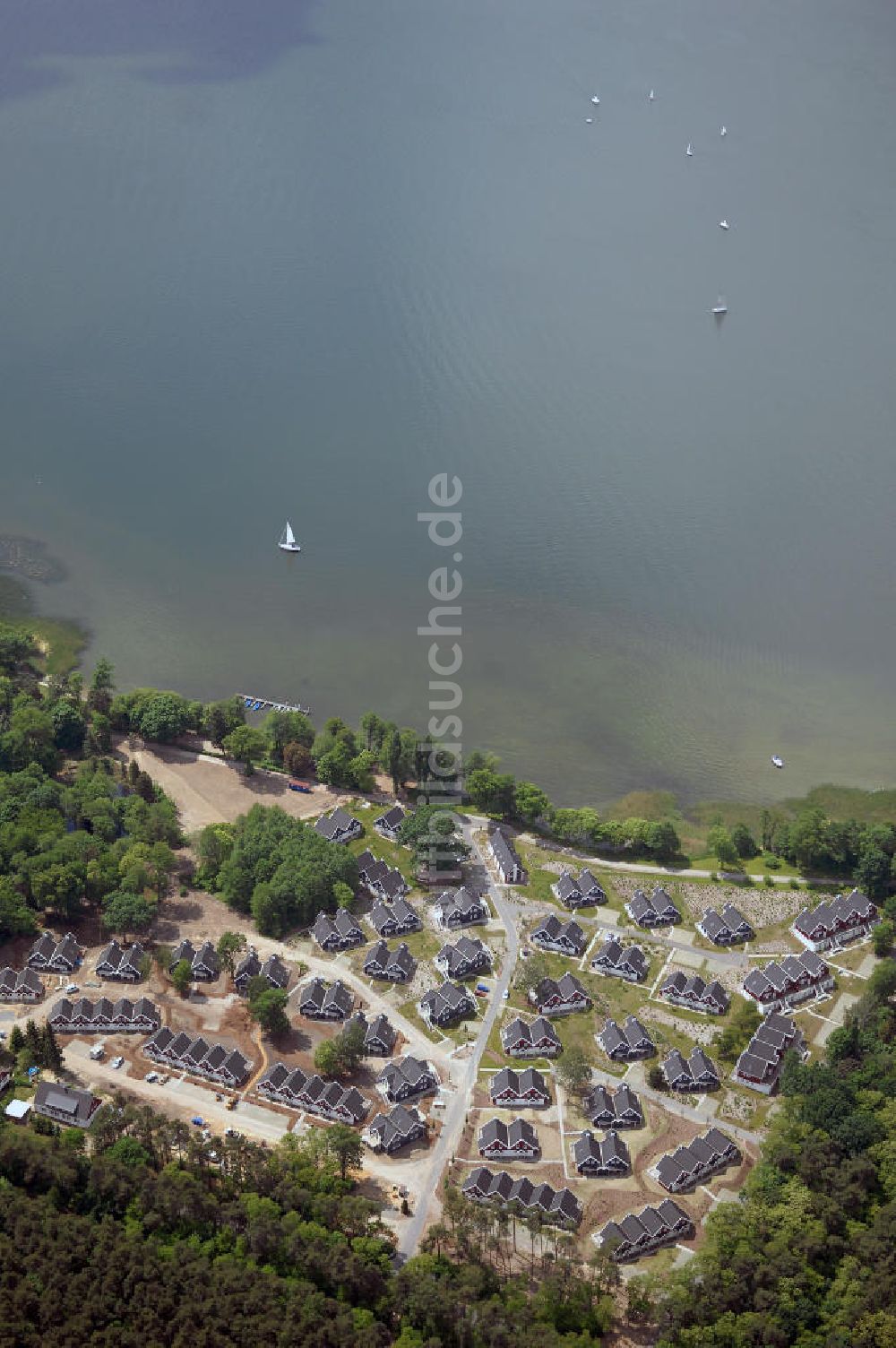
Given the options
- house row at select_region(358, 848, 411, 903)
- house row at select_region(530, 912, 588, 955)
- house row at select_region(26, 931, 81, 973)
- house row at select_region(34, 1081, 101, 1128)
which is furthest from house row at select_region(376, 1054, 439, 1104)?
house row at select_region(26, 931, 81, 973)

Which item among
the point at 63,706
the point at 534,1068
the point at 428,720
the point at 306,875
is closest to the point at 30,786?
the point at 63,706

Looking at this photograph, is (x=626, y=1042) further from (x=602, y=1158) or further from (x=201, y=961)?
(x=201, y=961)

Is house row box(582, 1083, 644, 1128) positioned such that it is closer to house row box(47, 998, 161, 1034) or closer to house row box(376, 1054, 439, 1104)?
house row box(376, 1054, 439, 1104)

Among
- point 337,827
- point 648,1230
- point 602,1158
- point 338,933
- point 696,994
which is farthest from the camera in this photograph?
point 337,827

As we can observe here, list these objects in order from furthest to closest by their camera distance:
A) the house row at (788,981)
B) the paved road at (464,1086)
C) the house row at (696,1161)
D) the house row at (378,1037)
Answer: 1. the house row at (788,981)
2. the house row at (378,1037)
3. the house row at (696,1161)
4. the paved road at (464,1086)

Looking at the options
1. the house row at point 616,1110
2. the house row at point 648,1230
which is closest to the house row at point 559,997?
the house row at point 616,1110

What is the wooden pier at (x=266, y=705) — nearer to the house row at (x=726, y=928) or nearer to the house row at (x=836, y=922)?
the house row at (x=726, y=928)

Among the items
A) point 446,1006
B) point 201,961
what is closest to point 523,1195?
point 446,1006

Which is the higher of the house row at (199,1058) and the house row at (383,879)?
the house row at (383,879)
